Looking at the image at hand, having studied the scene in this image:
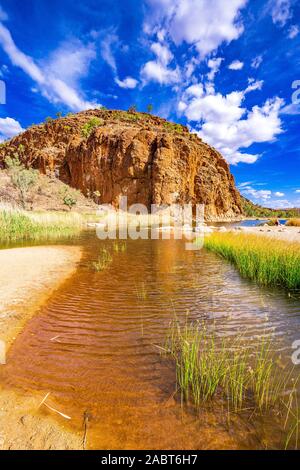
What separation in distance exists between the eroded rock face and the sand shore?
182ft

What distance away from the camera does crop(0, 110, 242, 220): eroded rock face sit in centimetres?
6594

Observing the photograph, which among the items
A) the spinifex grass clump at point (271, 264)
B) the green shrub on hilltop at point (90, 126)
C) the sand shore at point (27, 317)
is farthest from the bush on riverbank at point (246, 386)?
the green shrub on hilltop at point (90, 126)

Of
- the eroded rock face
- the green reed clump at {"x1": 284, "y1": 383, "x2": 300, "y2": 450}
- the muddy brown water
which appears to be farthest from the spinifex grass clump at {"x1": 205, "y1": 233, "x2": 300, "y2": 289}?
the eroded rock face

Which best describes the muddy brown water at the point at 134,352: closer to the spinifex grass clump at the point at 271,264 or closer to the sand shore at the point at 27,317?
the sand shore at the point at 27,317

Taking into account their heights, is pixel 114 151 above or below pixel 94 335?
above

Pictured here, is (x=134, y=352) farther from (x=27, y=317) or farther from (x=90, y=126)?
(x=90, y=126)

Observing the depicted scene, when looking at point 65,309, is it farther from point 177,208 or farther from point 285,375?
point 177,208

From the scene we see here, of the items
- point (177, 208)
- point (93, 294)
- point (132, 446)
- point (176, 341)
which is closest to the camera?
point (132, 446)

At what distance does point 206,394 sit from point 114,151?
233 ft

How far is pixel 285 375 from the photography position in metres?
3.16

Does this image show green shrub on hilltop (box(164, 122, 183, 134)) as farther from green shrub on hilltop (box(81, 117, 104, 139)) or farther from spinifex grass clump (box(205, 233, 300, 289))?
spinifex grass clump (box(205, 233, 300, 289))

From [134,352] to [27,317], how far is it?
2.61m
